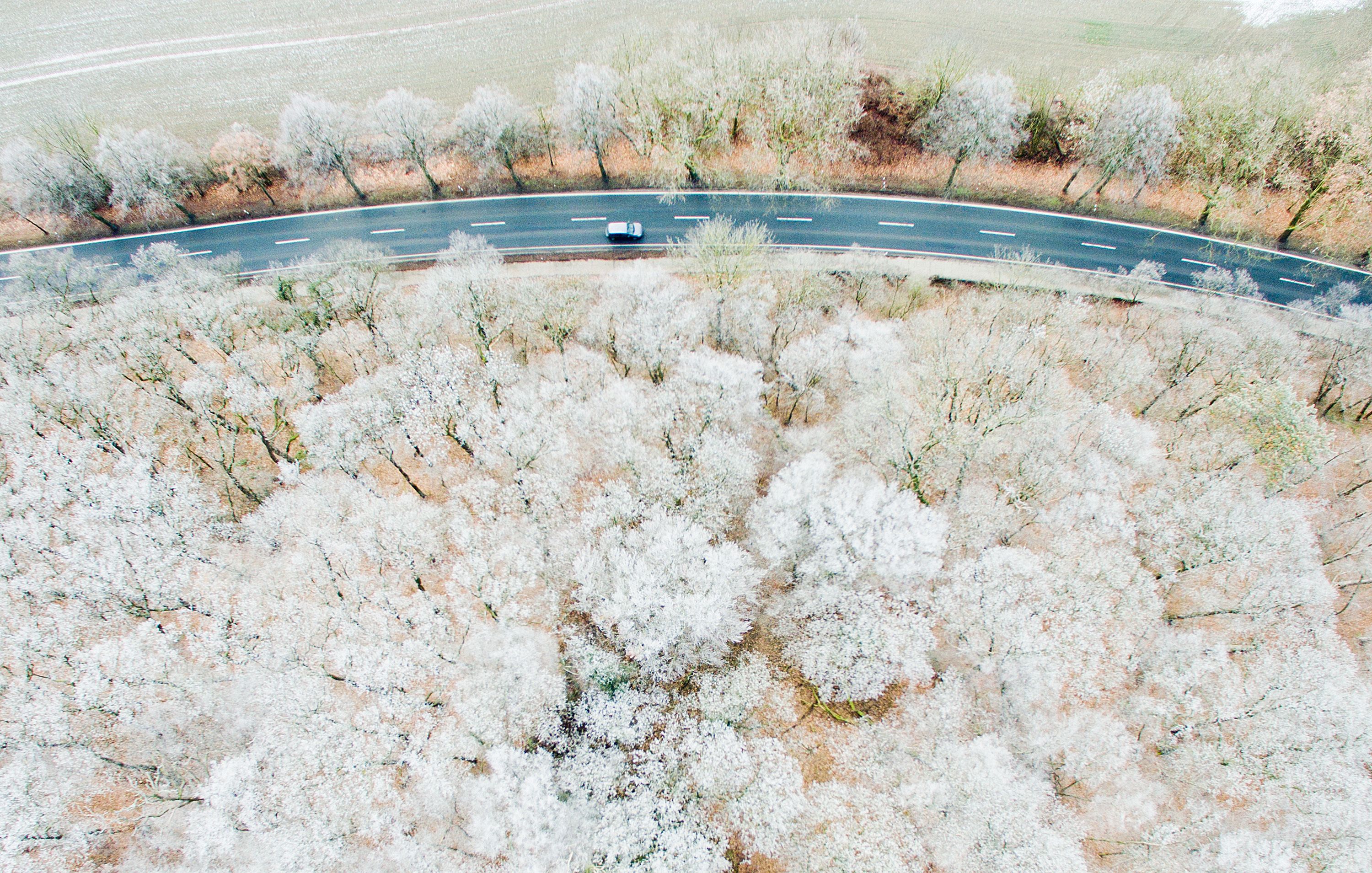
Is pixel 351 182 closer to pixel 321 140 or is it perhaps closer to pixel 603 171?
pixel 321 140

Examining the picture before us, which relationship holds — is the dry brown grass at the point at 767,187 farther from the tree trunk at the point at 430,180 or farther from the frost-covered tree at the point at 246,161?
Result: the frost-covered tree at the point at 246,161

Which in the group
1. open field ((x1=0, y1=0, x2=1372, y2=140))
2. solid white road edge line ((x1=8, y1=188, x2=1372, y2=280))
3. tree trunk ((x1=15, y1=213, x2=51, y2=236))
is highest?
open field ((x1=0, y1=0, x2=1372, y2=140))

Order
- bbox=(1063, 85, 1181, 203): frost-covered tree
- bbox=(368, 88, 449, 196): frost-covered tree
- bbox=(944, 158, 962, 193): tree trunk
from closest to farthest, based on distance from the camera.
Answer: bbox=(1063, 85, 1181, 203): frost-covered tree
bbox=(368, 88, 449, 196): frost-covered tree
bbox=(944, 158, 962, 193): tree trunk

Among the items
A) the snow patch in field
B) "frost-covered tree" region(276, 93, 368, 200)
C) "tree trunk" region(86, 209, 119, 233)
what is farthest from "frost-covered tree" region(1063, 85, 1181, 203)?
"tree trunk" region(86, 209, 119, 233)

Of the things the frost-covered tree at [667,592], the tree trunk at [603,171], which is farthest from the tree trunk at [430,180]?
the frost-covered tree at [667,592]

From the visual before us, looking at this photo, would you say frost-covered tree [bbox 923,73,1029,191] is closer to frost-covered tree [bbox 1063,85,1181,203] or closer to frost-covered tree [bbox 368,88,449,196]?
frost-covered tree [bbox 1063,85,1181,203]

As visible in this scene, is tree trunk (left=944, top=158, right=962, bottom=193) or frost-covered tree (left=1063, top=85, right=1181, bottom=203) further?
tree trunk (left=944, top=158, right=962, bottom=193)

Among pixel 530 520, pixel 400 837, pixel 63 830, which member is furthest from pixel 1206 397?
pixel 63 830
